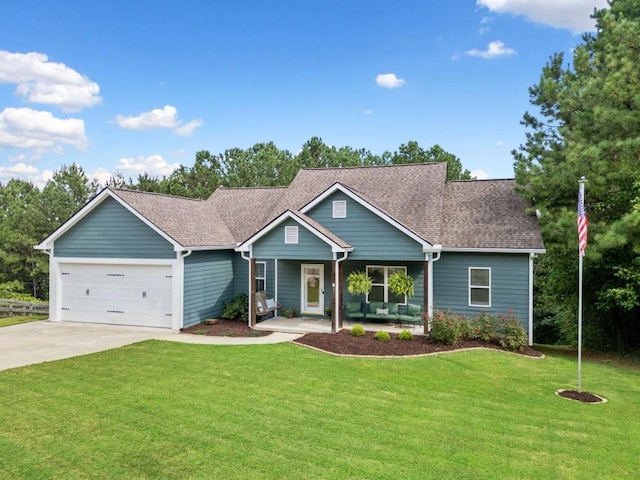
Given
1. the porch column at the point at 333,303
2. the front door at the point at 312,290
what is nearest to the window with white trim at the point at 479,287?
the porch column at the point at 333,303

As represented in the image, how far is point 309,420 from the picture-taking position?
23.9 feet

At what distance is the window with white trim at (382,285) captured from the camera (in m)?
16.5

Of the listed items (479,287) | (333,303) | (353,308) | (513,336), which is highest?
(479,287)

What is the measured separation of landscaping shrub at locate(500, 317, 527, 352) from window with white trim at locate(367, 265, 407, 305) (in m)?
3.87

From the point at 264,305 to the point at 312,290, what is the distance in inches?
83.8

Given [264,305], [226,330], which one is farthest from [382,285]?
[226,330]

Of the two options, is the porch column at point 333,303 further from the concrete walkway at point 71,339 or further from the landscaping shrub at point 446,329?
the landscaping shrub at point 446,329

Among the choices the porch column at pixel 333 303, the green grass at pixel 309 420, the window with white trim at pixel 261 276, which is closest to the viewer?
the green grass at pixel 309 420

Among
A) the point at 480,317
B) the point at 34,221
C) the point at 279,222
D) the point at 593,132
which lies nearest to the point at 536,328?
the point at 480,317

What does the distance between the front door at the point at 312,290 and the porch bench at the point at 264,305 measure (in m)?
1.17

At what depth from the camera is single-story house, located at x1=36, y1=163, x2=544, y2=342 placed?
15070mm

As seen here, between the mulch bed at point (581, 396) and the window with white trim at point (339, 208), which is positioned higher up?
the window with white trim at point (339, 208)

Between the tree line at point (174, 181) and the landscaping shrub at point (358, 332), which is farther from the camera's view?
the tree line at point (174, 181)

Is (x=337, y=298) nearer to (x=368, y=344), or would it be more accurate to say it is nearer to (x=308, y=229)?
(x=368, y=344)
